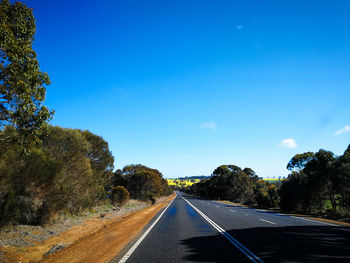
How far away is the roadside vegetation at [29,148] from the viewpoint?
712 centimetres

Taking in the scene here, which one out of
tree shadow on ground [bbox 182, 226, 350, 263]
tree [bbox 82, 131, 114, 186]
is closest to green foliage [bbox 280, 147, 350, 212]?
tree shadow on ground [bbox 182, 226, 350, 263]

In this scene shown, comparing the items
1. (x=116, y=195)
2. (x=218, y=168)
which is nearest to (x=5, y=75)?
(x=116, y=195)

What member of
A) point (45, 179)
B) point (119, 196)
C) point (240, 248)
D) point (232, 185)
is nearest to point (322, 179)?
point (240, 248)

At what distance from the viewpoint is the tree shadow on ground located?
5.48 metres

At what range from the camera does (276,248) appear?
21.1ft

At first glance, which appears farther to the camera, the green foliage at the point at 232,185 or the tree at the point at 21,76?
the green foliage at the point at 232,185

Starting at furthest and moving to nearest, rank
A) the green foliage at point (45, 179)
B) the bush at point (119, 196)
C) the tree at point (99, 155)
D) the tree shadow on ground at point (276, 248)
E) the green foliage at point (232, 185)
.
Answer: the green foliage at point (232, 185), the bush at point (119, 196), the tree at point (99, 155), the green foliage at point (45, 179), the tree shadow on ground at point (276, 248)

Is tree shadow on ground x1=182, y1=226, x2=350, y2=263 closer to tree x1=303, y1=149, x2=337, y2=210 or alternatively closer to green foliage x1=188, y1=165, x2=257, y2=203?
tree x1=303, y1=149, x2=337, y2=210

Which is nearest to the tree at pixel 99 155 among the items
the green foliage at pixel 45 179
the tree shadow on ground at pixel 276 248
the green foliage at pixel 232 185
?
the green foliage at pixel 45 179

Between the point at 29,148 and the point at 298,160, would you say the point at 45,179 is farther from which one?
the point at 298,160

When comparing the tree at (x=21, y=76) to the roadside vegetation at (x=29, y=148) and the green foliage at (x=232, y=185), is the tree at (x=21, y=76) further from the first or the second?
the green foliage at (x=232, y=185)

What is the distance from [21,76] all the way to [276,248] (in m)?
9.82

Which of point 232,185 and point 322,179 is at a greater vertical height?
point 322,179

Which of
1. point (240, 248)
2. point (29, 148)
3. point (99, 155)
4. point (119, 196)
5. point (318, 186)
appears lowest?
point (119, 196)
